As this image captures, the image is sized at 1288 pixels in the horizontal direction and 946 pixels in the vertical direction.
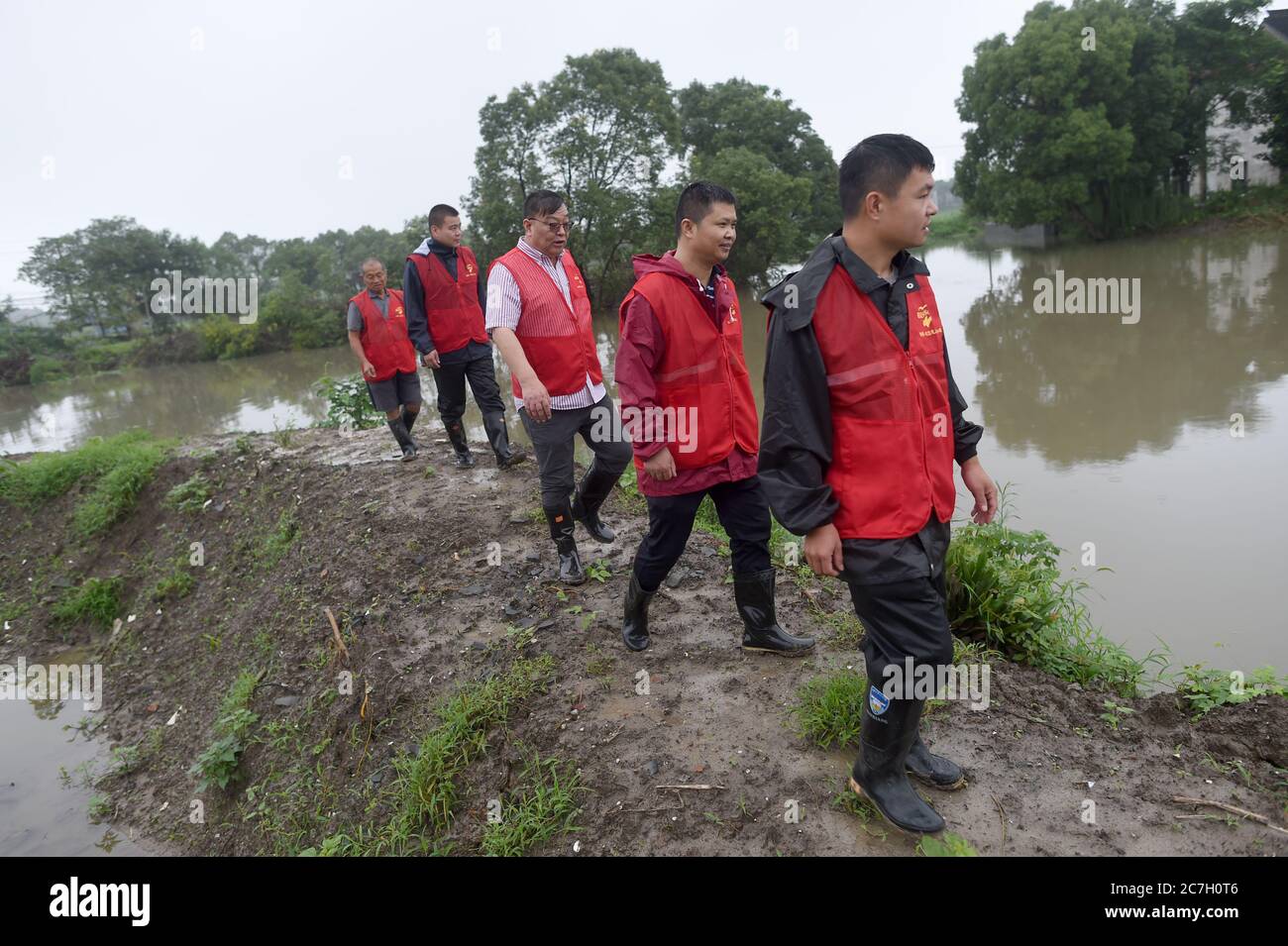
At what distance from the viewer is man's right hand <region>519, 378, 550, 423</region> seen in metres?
3.37

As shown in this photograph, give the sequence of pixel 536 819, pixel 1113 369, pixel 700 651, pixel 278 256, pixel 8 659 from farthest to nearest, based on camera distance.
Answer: pixel 278 256, pixel 1113 369, pixel 8 659, pixel 700 651, pixel 536 819

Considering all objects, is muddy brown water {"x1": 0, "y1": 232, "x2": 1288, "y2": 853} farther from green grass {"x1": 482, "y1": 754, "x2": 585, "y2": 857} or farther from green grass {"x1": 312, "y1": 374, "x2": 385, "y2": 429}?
green grass {"x1": 482, "y1": 754, "x2": 585, "y2": 857}

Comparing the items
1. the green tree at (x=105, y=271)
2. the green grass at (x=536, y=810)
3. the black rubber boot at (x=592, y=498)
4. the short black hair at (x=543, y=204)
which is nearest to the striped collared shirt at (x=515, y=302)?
the short black hair at (x=543, y=204)

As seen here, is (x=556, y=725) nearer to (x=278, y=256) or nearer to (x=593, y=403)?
(x=593, y=403)

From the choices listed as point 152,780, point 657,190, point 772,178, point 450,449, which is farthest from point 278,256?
point 152,780

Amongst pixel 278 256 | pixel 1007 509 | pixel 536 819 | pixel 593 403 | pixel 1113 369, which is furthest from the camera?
pixel 278 256

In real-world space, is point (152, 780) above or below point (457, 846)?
below

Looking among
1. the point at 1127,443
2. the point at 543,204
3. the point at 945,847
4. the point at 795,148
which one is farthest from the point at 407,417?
the point at 795,148

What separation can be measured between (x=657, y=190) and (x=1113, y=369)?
17.0m

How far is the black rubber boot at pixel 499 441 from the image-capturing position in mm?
5750

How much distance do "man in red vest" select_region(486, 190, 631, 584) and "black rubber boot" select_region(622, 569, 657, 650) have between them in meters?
0.73

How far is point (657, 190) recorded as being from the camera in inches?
898

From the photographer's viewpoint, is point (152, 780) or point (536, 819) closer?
point (536, 819)

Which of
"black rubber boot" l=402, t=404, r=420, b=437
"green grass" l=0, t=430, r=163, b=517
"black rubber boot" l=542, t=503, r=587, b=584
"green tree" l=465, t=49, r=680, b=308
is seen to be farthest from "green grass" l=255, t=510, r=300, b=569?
"green tree" l=465, t=49, r=680, b=308
